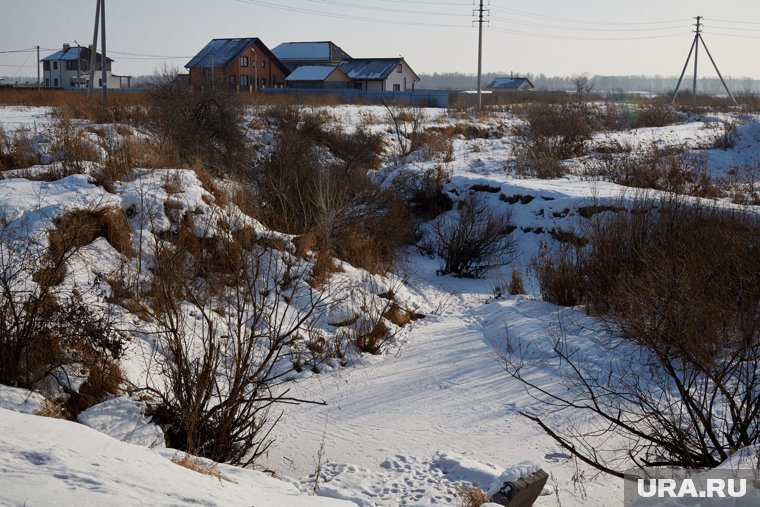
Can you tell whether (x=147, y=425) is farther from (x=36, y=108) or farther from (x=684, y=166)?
(x=36, y=108)

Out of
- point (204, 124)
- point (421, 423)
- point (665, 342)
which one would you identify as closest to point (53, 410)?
point (421, 423)

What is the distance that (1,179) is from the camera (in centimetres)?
1427

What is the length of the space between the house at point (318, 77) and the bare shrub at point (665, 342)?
50.4 metres

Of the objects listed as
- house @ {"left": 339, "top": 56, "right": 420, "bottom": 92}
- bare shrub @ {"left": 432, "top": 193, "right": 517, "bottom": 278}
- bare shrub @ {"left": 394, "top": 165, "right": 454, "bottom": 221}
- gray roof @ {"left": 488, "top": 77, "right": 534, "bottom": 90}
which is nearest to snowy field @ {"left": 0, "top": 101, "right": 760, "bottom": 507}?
bare shrub @ {"left": 432, "top": 193, "right": 517, "bottom": 278}

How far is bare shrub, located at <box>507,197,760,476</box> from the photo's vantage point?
6.09 meters

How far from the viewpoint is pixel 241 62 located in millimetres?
61750

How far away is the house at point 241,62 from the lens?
61000 millimetres

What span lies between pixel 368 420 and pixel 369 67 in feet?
199

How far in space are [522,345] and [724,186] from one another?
1179 centimetres

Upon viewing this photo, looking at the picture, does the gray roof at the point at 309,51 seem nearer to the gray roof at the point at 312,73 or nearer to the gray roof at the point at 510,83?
the gray roof at the point at 312,73

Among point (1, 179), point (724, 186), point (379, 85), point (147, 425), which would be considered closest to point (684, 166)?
point (724, 186)

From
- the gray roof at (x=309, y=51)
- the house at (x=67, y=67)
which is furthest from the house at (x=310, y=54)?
the house at (x=67, y=67)

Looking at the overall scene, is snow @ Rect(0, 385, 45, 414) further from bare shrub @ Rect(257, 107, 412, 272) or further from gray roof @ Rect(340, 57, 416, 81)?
gray roof @ Rect(340, 57, 416, 81)

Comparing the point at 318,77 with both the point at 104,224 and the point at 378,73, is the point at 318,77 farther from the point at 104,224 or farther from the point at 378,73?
the point at 104,224
